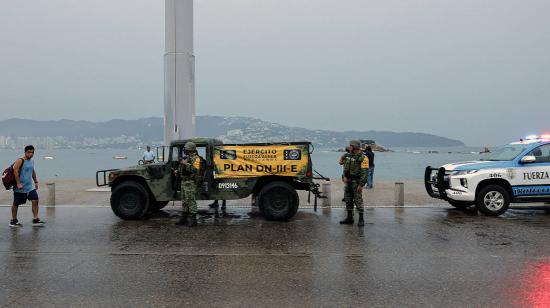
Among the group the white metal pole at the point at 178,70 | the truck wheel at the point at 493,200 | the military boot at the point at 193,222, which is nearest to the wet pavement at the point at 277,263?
the military boot at the point at 193,222

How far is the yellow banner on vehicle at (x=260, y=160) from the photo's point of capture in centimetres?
983

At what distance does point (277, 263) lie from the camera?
624 centimetres

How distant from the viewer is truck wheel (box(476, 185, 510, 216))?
10.3m

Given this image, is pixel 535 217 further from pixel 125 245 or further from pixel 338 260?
pixel 125 245

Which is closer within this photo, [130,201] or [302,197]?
[130,201]

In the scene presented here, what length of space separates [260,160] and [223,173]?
2.90 ft

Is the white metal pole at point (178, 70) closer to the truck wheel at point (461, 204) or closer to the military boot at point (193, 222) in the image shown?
the military boot at point (193, 222)

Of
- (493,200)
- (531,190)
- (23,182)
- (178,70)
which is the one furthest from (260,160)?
(178,70)

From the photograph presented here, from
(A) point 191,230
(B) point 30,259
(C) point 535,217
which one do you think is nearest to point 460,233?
(C) point 535,217

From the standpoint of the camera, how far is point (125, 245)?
7.38 metres

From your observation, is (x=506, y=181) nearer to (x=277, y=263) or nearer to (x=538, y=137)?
(x=538, y=137)

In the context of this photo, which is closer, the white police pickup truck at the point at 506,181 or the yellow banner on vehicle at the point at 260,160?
the yellow banner on vehicle at the point at 260,160

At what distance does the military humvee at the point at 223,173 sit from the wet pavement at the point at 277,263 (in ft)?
1.80

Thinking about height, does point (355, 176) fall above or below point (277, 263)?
A: above
